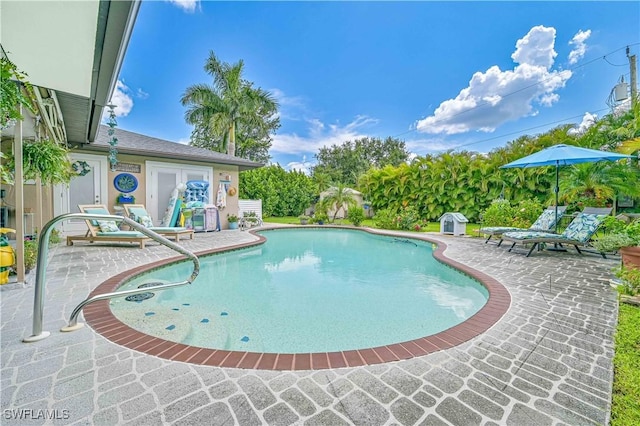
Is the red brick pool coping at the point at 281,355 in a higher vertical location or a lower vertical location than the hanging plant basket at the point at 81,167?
lower

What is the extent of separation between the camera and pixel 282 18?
14.1 m

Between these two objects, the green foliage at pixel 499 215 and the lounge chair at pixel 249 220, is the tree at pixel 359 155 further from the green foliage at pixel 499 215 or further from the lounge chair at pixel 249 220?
the green foliage at pixel 499 215

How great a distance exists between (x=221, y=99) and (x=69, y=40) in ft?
53.5

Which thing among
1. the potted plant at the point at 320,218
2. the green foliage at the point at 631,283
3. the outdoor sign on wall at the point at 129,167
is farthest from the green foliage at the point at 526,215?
the outdoor sign on wall at the point at 129,167

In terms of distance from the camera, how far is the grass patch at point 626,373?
177cm

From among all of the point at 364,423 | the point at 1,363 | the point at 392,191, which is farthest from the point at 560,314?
the point at 392,191

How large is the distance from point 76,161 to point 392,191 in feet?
51.2

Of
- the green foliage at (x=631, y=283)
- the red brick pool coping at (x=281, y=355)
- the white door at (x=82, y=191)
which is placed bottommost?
the red brick pool coping at (x=281, y=355)

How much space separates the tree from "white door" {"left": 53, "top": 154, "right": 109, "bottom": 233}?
25.4m

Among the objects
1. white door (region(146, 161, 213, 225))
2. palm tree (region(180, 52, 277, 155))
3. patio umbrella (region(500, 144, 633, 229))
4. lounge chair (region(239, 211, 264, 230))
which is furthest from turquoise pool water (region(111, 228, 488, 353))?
palm tree (region(180, 52, 277, 155))

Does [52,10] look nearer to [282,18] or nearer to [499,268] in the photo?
[499,268]

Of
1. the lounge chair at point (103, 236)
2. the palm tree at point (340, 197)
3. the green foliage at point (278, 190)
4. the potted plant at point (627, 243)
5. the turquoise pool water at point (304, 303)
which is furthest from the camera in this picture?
the green foliage at point (278, 190)

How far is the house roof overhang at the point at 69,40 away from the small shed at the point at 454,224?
1093 centimetres

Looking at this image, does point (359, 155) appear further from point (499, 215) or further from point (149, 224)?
point (149, 224)
